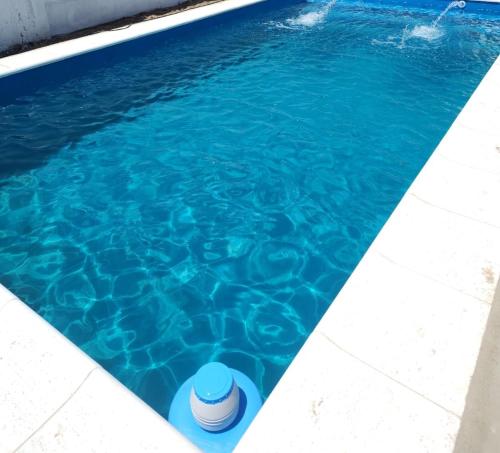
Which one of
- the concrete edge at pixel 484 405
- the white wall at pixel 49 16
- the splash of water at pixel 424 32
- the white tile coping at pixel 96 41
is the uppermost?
the white wall at pixel 49 16

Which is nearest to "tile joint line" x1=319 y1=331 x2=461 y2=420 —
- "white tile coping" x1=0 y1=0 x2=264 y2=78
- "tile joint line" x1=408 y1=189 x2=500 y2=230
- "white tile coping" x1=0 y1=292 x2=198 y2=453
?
"white tile coping" x1=0 y1=292 x2=198 y2=453

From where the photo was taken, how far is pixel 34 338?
2848 millimetres

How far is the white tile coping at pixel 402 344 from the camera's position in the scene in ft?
7.56

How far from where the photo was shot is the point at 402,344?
2.78 meters

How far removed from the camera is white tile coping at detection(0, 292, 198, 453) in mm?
2262

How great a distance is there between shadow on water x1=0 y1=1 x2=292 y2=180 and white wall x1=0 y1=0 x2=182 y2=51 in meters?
1.54

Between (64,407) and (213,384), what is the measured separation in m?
0.95

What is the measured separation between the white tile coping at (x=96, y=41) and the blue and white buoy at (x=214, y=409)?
24.5 ft

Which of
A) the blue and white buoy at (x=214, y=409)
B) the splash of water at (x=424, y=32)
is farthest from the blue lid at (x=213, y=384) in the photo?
the splash of water at (x=424, y=32)

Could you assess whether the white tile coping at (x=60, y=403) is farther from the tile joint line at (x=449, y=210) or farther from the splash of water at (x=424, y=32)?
the splash of water at (x=424, y=32)

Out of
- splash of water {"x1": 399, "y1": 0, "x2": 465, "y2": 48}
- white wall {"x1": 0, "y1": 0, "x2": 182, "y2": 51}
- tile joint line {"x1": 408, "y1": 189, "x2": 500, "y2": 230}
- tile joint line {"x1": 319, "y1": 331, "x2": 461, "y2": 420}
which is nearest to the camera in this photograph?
tile joint line {"x1": 319, "y1": 331, "x2": 461, "y2": 420}

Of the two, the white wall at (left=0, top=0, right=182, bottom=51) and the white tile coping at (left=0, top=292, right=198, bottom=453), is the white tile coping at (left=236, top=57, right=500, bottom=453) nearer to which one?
the white tile coping at (left=0, top=292, right=198, bottom=453)

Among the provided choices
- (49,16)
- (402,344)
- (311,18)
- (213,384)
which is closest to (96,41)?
(49,16)

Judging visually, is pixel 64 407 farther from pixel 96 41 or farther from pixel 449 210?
pixel 96 41
